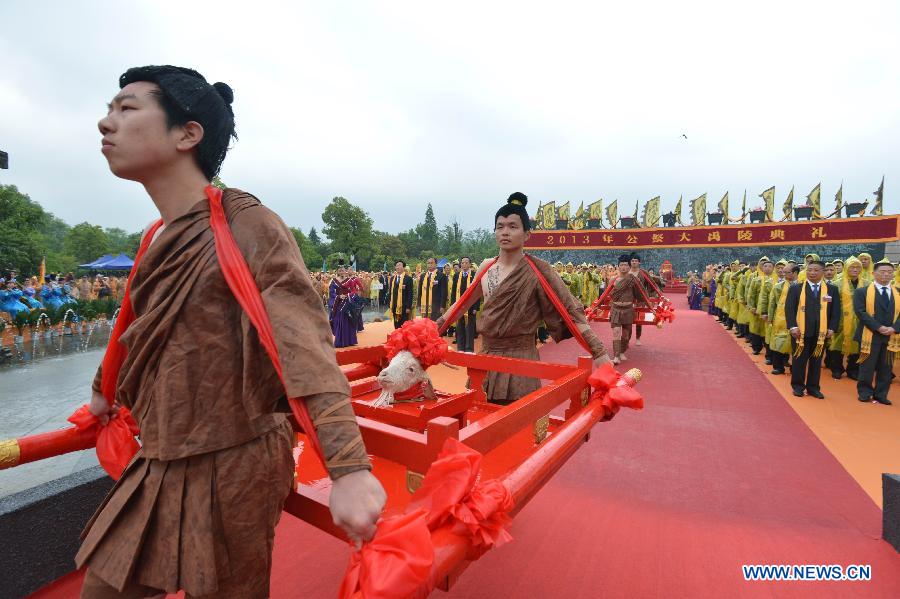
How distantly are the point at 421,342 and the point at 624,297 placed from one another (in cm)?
686

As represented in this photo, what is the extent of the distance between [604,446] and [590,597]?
2.44 metres

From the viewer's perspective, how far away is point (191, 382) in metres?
1.16

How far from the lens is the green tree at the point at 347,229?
134 feet

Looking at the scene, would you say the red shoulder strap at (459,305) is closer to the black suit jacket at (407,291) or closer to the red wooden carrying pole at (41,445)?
the red wooden carrying pole at (41,445)

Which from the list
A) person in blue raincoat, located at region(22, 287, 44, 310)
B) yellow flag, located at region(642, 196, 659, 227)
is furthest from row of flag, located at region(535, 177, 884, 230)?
person in blue raincoat, located at region(22, 287, 44, 310)

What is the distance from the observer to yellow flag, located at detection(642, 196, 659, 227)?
125 ft

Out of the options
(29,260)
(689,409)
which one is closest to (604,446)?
(689,409)

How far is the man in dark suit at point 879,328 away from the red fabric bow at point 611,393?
616 centimetres

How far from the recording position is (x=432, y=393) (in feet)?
10.8

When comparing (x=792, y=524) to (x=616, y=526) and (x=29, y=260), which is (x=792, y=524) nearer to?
(x=616, y=526)

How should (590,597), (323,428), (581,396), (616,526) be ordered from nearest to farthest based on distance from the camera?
(323,428), (590,597), (581,396), (616,526)

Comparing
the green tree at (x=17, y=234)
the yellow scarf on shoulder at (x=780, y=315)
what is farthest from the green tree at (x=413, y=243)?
the yellow scarf on shoulder at (x=780, y=315)

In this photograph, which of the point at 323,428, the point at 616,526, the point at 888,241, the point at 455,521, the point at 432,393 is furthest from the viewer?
the point at 888,241

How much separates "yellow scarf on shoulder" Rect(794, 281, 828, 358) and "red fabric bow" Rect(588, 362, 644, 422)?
588cm
